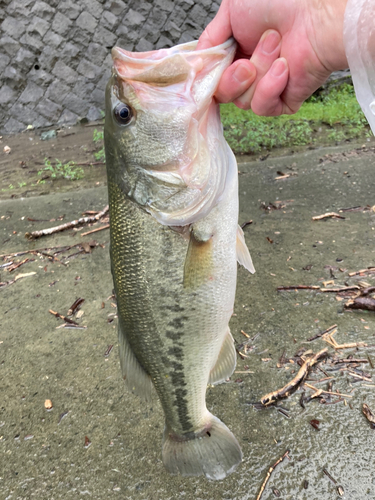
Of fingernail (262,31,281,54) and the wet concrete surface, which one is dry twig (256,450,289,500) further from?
fingernail (262,31,281,54)

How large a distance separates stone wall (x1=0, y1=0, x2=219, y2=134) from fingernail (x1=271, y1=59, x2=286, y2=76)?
7.54m

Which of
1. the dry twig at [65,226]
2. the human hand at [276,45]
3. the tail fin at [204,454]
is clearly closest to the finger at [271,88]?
the human hand at [276,45]

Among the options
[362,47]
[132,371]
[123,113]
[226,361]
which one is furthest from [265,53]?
[132,371]

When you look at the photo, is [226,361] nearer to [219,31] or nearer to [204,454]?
[204,454]

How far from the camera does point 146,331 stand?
61.5 inches

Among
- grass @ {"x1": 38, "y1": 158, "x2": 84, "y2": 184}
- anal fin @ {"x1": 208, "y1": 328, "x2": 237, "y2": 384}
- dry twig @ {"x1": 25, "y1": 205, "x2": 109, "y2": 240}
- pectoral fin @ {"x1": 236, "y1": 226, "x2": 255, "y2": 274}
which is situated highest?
pectoral fin @ {"x1": 236, "y1": 226, "x2": 255, "y2": 274}

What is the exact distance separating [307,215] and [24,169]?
4992 millimetres

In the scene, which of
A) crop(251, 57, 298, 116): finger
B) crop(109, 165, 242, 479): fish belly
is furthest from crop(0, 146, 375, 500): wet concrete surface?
crop(251, 57, 298, 116): finger

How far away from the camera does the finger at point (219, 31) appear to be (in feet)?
5.11

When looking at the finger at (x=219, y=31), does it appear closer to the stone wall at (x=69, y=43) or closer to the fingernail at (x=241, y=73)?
the fingernail at (x=241, y=73)

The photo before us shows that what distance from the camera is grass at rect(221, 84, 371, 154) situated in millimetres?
6094

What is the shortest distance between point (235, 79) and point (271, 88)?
20cm

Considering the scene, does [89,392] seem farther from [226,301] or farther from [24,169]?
[24,169]

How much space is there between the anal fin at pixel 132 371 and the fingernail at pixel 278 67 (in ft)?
4.22
